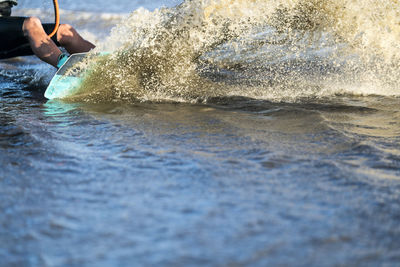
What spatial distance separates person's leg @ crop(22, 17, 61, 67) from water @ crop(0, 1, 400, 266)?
453 mm

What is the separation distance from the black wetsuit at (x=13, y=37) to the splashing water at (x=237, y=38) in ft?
2.32

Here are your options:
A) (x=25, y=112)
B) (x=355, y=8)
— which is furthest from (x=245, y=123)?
(x=355, y=8)

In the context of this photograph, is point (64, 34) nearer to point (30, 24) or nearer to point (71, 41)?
point (71, 41)

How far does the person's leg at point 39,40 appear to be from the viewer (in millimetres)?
4324

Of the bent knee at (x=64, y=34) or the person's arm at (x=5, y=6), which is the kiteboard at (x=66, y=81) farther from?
the person's arm at (x=5, y=6)

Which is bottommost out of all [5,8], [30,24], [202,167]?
[202,167]

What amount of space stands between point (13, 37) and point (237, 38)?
2.05 metres

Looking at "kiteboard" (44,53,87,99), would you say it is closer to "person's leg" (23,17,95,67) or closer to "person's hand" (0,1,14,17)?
"person's leg" (23,17,95,67)

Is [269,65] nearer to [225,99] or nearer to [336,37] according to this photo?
[336,37]

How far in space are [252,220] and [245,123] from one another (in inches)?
56.8

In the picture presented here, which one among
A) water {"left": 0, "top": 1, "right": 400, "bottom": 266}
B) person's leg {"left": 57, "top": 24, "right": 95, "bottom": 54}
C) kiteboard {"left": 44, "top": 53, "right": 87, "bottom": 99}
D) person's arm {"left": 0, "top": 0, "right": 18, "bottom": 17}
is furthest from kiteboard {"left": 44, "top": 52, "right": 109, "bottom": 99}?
person's arm {"left": 0, "top": 0, "right": 18, "bottom": 17}

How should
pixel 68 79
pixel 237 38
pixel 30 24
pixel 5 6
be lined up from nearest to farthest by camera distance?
pixel 68 79
pixel 30 24
pixel 5 6
pixel 237 38

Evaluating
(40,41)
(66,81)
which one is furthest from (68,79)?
→ (40,41)

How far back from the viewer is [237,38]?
4.79 metres
